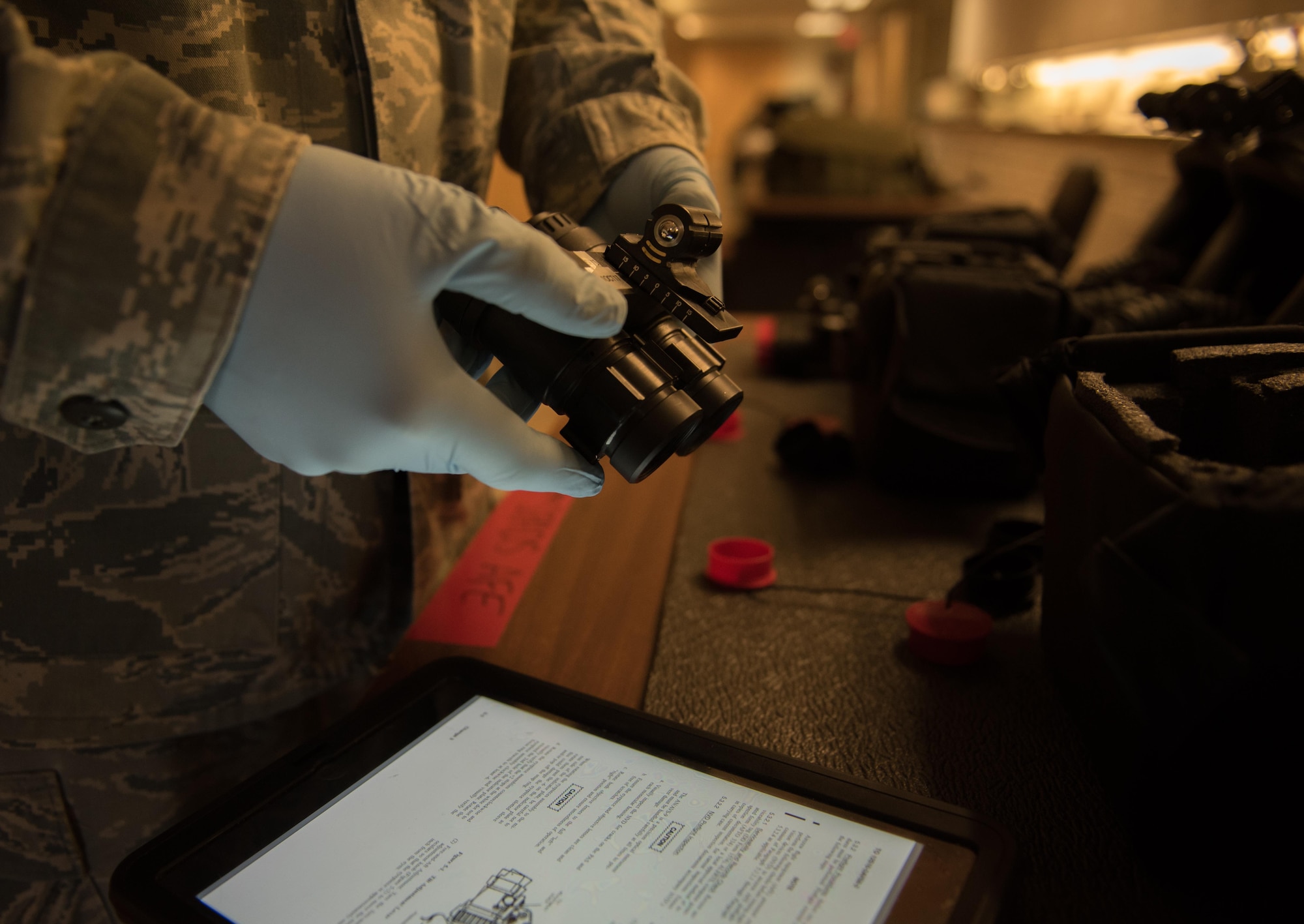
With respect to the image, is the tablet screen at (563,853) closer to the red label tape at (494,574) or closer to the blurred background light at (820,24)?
the red label tape at (494,574)

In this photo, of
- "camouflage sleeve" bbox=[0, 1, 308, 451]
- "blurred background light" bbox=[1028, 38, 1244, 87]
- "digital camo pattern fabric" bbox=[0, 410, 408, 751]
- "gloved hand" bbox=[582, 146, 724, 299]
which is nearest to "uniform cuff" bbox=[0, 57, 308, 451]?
"camouflage sleeve" bbox=[0, 1, 308, 451]

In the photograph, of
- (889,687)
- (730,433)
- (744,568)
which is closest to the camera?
(889,687)

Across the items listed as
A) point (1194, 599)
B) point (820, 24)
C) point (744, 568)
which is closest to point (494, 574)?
point (744, 568)

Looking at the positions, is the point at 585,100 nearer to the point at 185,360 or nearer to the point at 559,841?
the point at 185,360

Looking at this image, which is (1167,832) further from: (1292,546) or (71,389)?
(71,389)

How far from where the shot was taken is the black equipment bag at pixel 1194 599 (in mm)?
318

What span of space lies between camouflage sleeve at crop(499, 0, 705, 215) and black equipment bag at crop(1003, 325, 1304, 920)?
1.35 ft

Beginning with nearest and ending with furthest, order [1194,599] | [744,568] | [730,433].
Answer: [1194,599] → [744,568] → [730,433]

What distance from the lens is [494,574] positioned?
79cm

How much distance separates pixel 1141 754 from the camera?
1.23ft

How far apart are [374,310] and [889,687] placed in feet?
1.39

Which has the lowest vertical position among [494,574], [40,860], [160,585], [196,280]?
[40,860]

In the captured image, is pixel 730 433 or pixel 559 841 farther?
pixel 730 433

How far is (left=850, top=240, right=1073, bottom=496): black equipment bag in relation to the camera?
2.54 feet
